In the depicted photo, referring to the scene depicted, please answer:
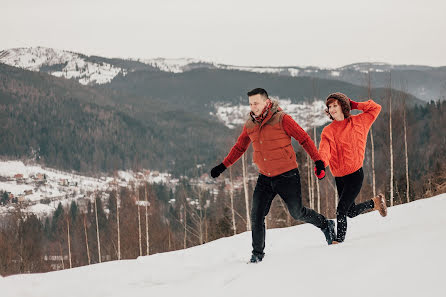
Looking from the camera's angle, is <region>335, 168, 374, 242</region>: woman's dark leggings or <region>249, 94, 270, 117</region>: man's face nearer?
<region>249, 94, 270, 117</region>: man's face

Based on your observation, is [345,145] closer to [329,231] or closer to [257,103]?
[329,231]

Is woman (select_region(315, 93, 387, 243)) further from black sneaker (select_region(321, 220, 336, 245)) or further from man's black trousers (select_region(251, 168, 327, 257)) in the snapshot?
man's black trousers (select_region(251, 168, 327, 257))

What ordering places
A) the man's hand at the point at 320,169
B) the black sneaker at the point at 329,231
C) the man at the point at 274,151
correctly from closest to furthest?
the man's hand at the point at 320,169
the man at the point at 274,151
the black sneaker at the point at 329,231

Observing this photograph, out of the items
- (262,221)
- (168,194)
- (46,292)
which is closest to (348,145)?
(262,221)

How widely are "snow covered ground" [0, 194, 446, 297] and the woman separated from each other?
22.7 inches

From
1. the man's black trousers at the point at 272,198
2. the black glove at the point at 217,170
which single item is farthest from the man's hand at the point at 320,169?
the black glove at the point at 217,170

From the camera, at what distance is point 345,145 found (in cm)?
515

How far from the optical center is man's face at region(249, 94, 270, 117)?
479 cm

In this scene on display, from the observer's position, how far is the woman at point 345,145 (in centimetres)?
514

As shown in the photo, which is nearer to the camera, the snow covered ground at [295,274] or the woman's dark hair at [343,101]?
the snow covered ground at [295,274]

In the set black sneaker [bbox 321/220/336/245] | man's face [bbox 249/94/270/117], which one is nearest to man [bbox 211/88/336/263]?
man's face [bbox 249/94/270/117]

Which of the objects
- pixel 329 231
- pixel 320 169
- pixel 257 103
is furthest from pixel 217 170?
pixel 329 231

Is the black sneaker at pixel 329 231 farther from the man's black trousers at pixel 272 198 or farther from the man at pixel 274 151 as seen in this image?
the man at pixel 274 151

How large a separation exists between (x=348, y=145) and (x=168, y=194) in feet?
368
